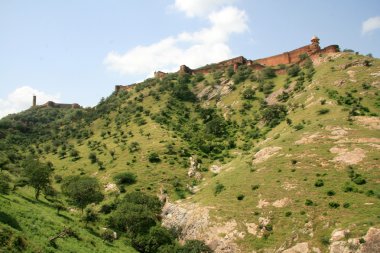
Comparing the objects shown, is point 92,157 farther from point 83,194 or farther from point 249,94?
point 249,94

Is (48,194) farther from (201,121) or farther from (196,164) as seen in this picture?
(201,121)

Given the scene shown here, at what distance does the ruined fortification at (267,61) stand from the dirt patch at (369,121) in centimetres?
4551

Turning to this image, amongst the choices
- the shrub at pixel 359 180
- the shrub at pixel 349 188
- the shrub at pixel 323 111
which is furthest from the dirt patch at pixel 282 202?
the shrub at pixel 323 111

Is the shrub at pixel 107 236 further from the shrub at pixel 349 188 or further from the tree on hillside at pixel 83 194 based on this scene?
the shrub at pixel 349 188

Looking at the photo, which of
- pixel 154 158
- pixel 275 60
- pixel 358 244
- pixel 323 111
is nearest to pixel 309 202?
pixel 358 244

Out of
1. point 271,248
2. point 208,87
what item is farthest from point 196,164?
point 208,87

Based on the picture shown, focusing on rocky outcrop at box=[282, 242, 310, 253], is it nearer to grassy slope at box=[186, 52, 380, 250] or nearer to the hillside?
the hillside

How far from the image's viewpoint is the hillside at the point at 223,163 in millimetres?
46406

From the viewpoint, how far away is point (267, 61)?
129m

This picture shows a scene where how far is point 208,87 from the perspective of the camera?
406ft

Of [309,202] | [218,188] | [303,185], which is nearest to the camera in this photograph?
[309,202]

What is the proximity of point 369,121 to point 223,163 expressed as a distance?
28.4 m

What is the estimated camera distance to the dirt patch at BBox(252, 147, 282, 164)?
2662 inches

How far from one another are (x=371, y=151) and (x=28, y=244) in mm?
47867
